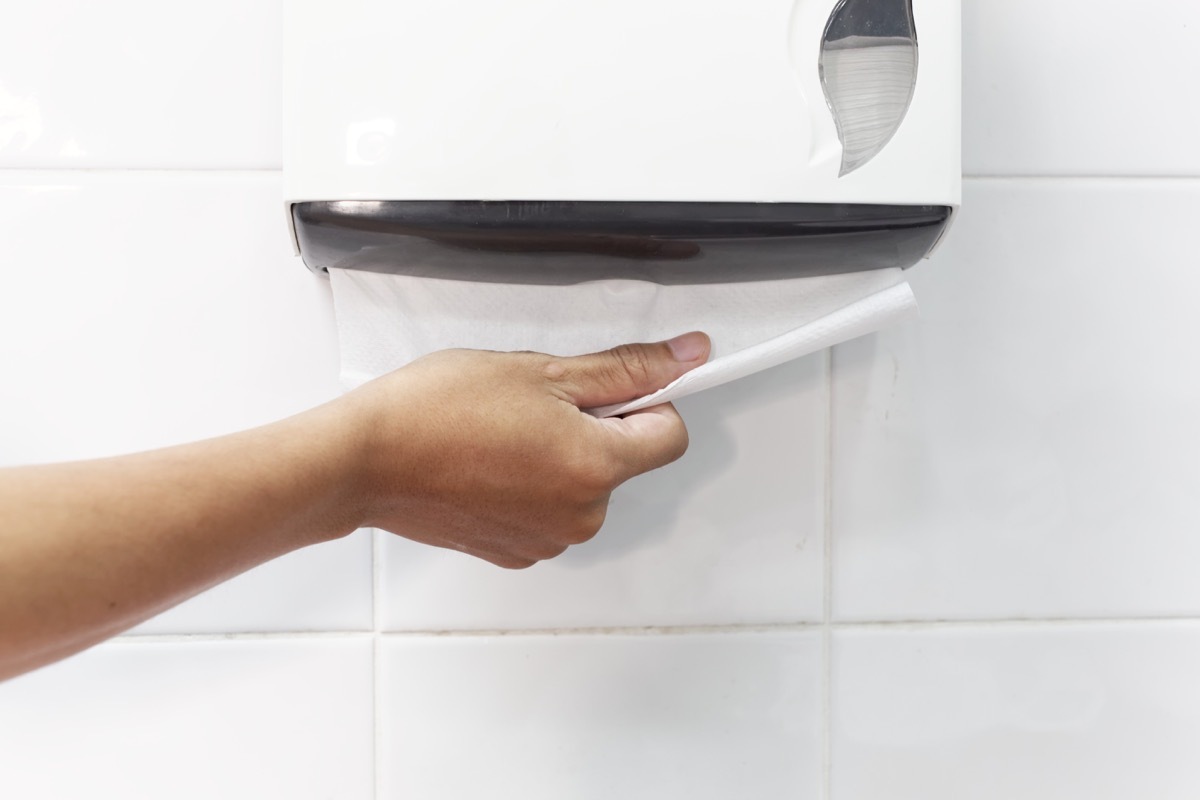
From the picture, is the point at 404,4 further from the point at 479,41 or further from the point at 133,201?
the point at 133,201

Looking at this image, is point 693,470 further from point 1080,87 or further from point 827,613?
point 1080,87

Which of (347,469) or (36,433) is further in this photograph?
(36,433)

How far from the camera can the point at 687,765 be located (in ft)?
1.75

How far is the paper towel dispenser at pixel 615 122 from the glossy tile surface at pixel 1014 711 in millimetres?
291

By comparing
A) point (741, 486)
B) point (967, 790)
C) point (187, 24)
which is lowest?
point (967, 790)

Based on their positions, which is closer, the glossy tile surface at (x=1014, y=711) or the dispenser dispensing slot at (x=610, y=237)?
the dispenser dispensing slot at (x=610, y=237)

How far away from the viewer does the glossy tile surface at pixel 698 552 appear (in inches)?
20.5

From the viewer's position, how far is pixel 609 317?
1.43 feet

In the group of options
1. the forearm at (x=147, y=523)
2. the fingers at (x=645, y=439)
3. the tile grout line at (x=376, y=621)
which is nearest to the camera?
the forearm at (x=147, y=523)

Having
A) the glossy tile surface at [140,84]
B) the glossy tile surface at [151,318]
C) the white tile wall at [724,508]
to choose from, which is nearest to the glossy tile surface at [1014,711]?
the white tile wall at [724,508]

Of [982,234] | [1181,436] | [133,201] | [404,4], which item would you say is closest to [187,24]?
[133,201]

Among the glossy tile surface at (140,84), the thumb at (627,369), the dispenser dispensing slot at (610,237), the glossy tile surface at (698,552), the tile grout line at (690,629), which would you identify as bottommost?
the tile grout line at (690,629)

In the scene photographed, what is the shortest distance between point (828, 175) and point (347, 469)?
0.24 metres

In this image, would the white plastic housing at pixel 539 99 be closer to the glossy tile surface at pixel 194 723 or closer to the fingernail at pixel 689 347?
the fingernail at pixel 689 347
